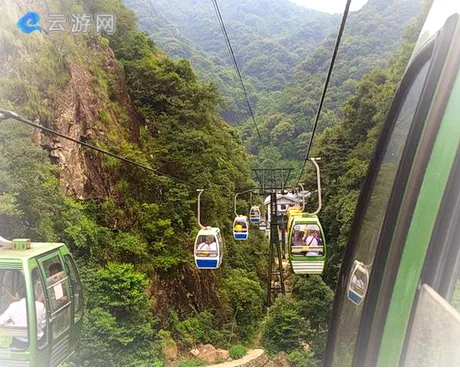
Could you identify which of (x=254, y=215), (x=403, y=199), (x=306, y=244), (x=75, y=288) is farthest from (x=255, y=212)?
(x=403, y=199)

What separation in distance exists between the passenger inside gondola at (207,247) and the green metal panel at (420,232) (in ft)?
16.1

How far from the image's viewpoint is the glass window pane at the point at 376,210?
55cm

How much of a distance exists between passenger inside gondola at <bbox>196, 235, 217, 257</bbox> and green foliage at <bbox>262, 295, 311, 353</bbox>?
4320 millimetres

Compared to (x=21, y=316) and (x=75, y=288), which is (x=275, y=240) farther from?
(x=21, y=316)

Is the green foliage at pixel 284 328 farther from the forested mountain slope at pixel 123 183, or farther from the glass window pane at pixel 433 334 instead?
the glass window pane at pixel 433 334

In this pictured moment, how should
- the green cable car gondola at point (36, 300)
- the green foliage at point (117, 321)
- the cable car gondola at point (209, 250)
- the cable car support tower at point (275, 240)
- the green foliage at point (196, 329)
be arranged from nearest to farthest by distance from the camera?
the green cable car gondola at point (36, 300), the cable car gondola at point (209, 250), the green foliage at point (117, 321), the cable car support tower at point (275, 240), the green foliage at point (196, 329)

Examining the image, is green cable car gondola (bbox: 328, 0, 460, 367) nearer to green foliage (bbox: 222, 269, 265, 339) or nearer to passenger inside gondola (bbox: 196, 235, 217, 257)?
passenger inside gondola (bbox: 196, 235, 217, 257)

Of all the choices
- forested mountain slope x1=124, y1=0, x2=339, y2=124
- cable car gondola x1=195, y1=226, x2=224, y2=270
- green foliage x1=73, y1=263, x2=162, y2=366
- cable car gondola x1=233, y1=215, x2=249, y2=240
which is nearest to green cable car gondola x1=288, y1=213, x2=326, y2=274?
cable car gondola x1=195, y1=226, x2=224, y2=270

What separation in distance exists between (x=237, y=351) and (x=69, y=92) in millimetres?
6562

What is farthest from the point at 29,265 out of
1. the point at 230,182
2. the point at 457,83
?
the point at 230,182

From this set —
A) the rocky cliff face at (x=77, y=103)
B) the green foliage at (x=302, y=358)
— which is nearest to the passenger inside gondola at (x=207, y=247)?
the rocky cliff face at (x=77, y=103)

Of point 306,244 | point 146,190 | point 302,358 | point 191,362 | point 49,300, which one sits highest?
point 49,300

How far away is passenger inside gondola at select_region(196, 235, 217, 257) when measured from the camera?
5355 millimetres

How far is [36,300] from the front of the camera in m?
2.29
